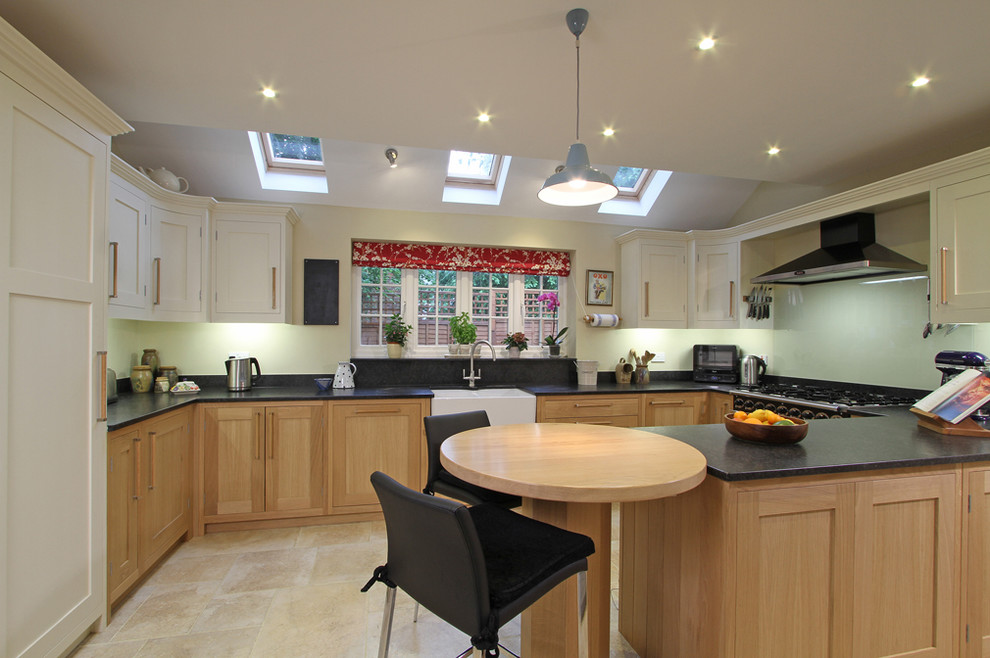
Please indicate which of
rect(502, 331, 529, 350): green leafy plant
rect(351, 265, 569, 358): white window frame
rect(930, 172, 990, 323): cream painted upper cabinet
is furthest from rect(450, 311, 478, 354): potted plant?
rect(930, 172, 990, 323): cream painted upper cabinet

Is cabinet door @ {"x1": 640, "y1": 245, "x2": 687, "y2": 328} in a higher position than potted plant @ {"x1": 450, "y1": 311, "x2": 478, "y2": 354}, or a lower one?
higher

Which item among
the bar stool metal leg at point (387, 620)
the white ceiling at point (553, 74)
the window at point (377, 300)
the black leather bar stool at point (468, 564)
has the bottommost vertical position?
the bar stool metal leg at point (387, 620)

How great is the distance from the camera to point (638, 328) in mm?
4133

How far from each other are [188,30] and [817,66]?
2579 millimetres

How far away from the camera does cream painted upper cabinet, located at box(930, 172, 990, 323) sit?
88.7 inches

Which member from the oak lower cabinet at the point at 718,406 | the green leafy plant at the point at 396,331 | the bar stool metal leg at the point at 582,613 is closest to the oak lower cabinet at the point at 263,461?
the green leafy plant at the point at 396,331

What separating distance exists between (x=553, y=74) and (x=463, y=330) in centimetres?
224

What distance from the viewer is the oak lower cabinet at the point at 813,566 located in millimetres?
1384

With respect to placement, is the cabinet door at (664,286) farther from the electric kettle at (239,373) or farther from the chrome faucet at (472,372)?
the electric kettle at (239,373)

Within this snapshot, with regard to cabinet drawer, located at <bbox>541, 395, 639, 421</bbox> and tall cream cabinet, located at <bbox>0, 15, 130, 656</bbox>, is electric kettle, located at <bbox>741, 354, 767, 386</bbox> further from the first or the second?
tall cream cabinet, located at <bbox>0, 15, 130, 656</bbox>

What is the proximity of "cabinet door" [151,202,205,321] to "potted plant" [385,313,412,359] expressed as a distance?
1.32 m

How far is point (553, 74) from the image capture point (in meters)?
2.01

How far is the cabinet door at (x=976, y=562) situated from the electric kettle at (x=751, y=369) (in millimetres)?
2281

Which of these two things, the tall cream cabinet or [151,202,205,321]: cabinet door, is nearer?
→ the tall cream cabinet
